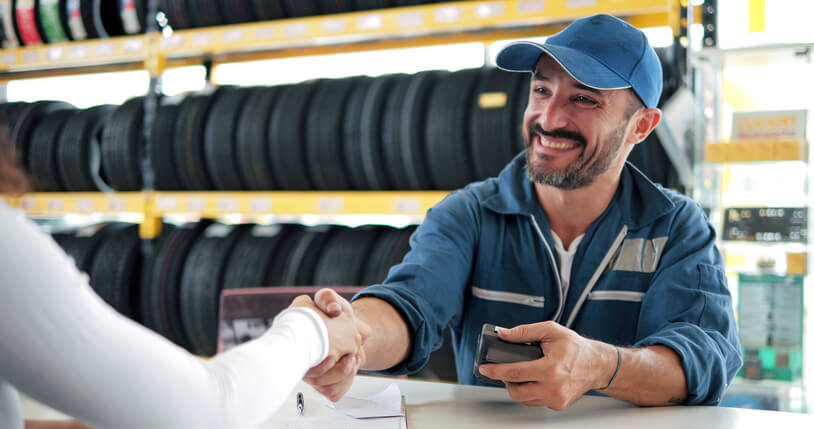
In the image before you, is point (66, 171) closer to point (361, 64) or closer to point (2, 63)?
point (2, 63)

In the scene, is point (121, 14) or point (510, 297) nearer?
point (510, 297)

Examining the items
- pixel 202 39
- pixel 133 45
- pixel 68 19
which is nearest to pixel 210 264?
pixel 202 39

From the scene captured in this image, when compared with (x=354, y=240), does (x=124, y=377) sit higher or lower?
higher

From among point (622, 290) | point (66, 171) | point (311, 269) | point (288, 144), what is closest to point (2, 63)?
point (66, 171)

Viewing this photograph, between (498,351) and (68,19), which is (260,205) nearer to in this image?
(68,19)

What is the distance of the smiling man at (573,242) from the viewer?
130 cm

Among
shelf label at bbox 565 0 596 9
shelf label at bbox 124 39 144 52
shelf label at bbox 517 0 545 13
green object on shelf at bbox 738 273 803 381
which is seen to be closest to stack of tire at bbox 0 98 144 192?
shelf label at bbox 124 39 144 52

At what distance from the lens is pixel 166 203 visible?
9.18ft

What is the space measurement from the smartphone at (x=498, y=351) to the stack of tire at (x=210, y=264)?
1356 millimetres

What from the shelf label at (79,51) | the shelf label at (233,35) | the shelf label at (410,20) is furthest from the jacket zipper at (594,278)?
the shelf label at (79,51)

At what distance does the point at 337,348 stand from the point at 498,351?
252mm

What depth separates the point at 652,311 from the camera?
52.9 inches

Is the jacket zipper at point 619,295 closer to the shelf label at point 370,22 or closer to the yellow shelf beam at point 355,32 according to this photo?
the yellow shelf beam at point 355,32

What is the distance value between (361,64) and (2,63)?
1.69 meters
